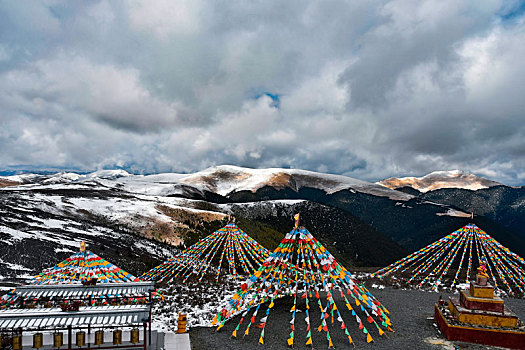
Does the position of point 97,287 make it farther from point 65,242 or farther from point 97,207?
point 97,207

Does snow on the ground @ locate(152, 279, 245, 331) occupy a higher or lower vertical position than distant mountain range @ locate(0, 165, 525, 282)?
lower

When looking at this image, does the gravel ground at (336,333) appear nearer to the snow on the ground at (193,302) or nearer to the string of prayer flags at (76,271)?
the snow on the ground at (193,302)

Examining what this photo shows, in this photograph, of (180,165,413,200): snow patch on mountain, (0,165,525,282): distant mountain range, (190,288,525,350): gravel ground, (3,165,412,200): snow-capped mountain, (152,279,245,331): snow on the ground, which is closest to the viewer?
(190,288,525,350): gravel ground

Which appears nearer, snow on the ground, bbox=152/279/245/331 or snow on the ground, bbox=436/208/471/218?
snow on the ground, bbox=152/279/245/331

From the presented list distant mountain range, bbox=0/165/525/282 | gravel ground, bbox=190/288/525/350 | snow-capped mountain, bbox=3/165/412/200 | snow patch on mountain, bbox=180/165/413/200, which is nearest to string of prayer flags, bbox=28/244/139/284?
distant mountain range, bbox=0/165/525/282

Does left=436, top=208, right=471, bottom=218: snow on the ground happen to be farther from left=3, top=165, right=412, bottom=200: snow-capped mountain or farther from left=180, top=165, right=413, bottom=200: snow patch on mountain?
left=180, top=165, right=413, bottom=200: snow patch on mountain

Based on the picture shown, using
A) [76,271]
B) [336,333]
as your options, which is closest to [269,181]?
[76,271]

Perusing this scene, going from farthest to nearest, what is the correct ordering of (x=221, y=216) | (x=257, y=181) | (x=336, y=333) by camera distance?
(x=257, y=181) → (x=221, y=216) → (x=336, y=333)

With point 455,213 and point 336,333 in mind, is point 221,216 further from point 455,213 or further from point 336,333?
point 455,213

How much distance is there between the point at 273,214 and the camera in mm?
75500

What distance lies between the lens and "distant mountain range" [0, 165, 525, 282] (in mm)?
27906

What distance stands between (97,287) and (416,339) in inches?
528

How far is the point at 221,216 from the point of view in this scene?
175ft

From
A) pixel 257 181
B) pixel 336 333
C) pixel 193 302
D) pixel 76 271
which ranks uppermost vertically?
pixel 257 181
